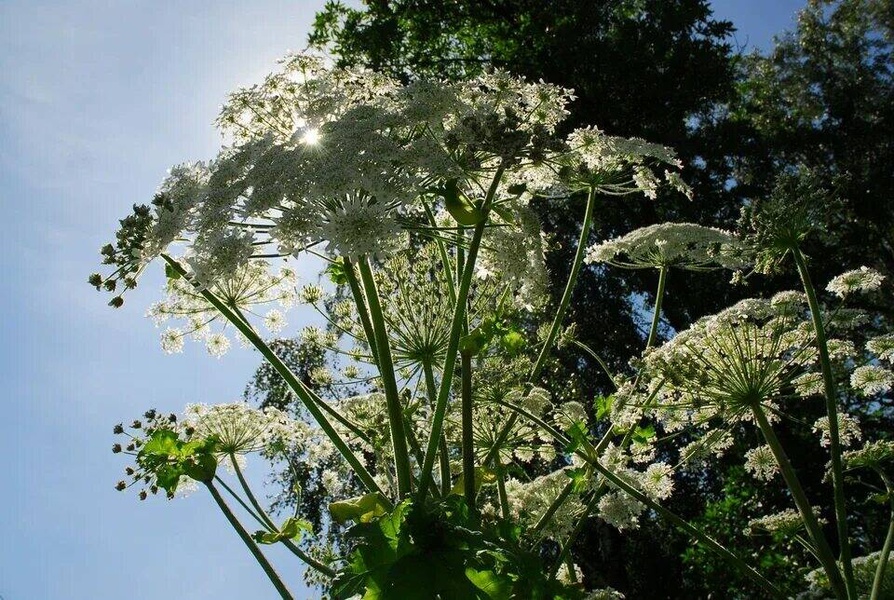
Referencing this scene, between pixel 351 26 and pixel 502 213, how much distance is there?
1643 centimetres

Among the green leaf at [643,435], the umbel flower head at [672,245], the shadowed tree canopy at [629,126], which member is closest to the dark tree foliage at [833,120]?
the shadowed tree canopy at [629,126]

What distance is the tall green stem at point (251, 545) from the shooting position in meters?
2.78

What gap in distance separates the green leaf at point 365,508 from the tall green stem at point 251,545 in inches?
12.9

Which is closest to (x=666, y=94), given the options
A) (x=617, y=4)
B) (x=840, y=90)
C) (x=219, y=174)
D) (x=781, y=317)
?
(x=617, y=4)

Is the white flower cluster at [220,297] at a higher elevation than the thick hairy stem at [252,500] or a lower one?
higher

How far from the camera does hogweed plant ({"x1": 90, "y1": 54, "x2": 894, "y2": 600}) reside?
276 cm

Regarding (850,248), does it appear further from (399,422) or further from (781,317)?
(399,422)

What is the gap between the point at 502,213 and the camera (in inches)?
134

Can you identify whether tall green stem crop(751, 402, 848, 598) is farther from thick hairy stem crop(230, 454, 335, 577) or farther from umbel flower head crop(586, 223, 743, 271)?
thick hairy stem crop(230, 454, 335, 577)

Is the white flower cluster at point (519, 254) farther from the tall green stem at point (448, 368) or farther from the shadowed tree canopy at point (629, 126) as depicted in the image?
the shadowed tree canopy at point (629, 126)

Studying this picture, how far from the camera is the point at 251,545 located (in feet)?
9.46

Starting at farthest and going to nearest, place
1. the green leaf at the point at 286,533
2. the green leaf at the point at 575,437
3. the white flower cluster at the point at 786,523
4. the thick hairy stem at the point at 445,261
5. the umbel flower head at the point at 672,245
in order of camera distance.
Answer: the white flower cluster at the point at 786,523, the umbel flower head at the point at 672,245, the thick hairy stem at the point at 445,261, the green leaf at the point at 575,437, the green leaf at the point at 286,533

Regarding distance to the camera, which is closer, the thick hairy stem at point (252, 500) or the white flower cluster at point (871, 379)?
the thick hairy stem at point (252, 500)

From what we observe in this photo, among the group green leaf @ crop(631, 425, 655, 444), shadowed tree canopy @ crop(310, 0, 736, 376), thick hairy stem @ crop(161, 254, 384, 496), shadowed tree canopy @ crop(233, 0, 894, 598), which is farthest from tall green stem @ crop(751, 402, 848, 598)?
shadowed tree canopy @ crop(310, 0, 736, 376)
